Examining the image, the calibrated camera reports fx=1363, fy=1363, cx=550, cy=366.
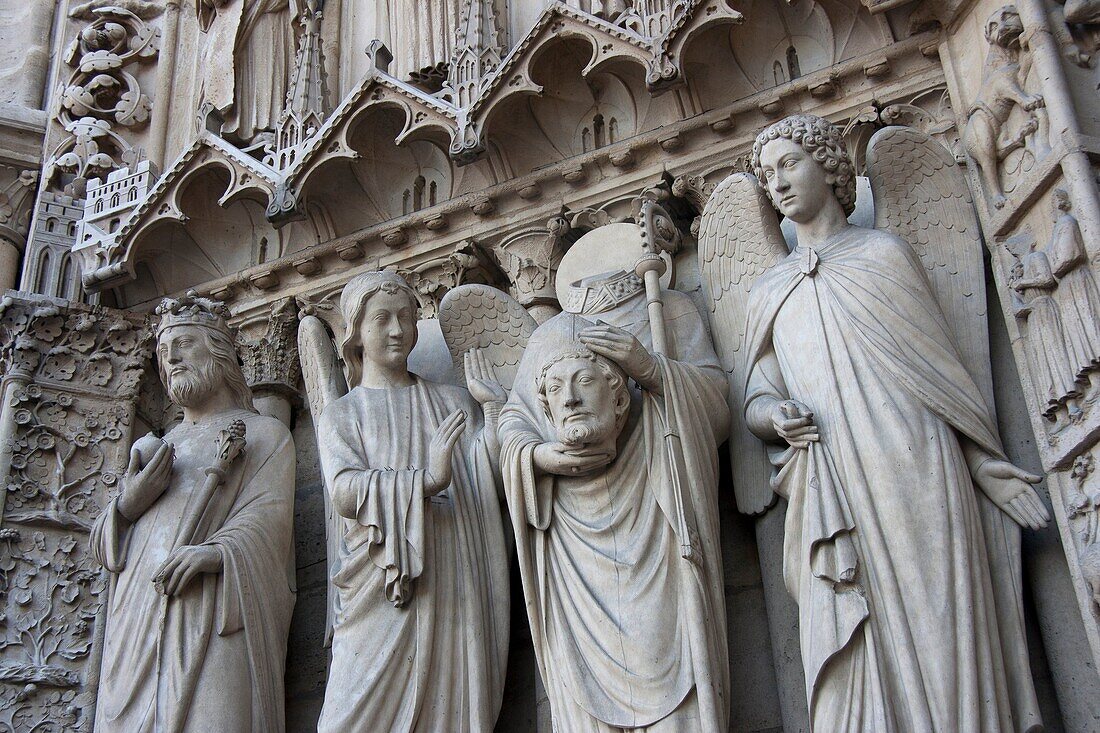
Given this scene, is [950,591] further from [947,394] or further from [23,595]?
[23,595]

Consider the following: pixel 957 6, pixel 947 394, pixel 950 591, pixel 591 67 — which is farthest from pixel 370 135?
pixel 950 591

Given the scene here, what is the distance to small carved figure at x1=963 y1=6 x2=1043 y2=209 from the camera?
479 cm

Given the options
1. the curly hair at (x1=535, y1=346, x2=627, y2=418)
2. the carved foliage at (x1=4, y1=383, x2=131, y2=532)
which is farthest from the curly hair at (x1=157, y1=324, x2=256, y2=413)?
the curly hair at (x1=535, y1=346, x2=627, y2=418)

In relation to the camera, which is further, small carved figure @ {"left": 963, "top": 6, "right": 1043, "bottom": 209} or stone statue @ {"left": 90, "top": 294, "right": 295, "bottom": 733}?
stone statue @ {"left": 90, "top": 294, "right": 295, "bottom": 733}

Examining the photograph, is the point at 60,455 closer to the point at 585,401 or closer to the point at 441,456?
the point at 441,456

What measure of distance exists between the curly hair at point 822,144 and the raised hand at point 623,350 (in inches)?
33.8

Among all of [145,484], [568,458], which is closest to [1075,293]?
[568,458]

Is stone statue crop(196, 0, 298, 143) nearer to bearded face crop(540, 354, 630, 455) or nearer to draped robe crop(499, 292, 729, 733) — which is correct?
draped robe crop(499, 292, 729, 733)

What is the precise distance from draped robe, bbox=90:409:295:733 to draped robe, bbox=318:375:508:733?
39 cm

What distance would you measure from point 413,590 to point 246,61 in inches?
136

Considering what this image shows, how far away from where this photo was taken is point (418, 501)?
483cm

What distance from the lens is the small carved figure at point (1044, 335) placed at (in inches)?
166

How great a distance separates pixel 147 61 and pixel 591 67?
3.10 metres

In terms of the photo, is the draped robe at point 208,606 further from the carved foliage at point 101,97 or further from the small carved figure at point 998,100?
the small carved figure at point 998,100
